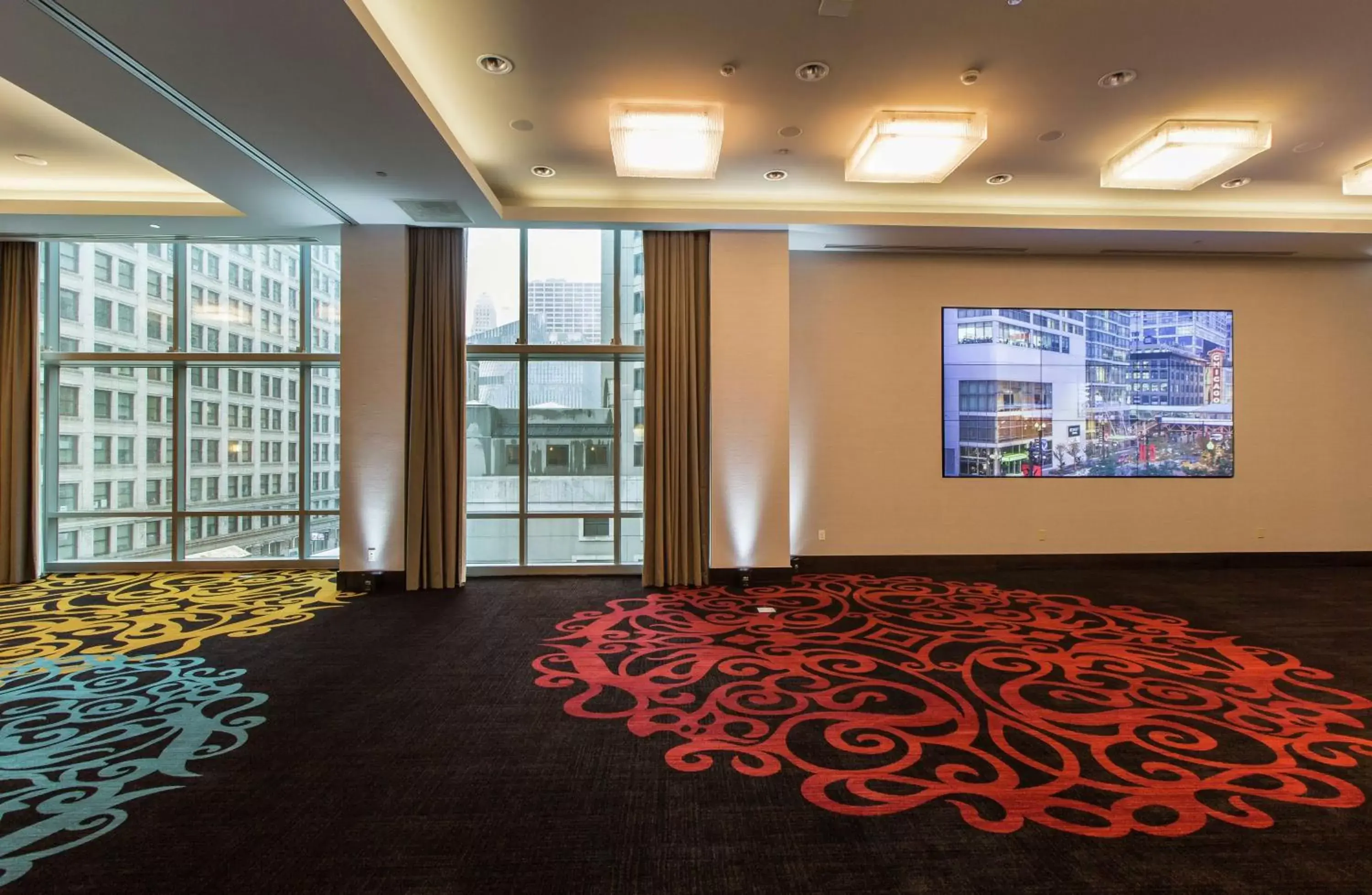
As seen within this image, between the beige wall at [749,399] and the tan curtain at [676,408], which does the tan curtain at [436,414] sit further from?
the beige wall at [749,399]

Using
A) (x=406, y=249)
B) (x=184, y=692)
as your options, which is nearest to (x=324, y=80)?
(x=406, y=249)

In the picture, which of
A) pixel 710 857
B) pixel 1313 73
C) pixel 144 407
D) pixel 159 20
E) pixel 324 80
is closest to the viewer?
pixel 710 857

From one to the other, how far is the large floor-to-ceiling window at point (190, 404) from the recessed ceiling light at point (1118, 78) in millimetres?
6974

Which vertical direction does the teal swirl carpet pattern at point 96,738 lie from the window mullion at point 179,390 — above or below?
below

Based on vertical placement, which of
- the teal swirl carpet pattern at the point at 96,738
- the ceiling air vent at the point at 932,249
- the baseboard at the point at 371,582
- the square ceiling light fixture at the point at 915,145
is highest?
the square ceiling light fixture at the point at 915,145

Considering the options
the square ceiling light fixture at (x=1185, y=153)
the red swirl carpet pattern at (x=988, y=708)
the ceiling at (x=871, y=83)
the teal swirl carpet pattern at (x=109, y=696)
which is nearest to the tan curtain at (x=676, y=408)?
the ceiling at (x=871, y=83)

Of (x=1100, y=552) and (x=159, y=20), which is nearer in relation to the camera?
(x=159, y=20)

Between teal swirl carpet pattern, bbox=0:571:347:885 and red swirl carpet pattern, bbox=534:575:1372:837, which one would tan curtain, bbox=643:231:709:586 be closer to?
red swirl carpet pattern, bbox=534:575:1372:837

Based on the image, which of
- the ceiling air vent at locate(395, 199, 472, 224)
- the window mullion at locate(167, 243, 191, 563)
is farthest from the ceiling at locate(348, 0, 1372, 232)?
the window mullion at locate(167, 243, 191, 563)

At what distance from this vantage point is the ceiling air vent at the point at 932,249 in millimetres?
6223

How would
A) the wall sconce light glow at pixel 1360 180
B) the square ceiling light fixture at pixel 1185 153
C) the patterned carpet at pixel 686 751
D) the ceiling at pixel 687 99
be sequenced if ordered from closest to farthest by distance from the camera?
the patterned carpet at pixel 686 751 → the ceiling at pixel 687 99 → the square ceiling light fixture at pixel 1185 153 → the wall sconce light glow at pixel 1360 180

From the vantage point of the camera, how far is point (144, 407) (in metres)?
6.41

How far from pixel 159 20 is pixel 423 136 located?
4.45 feet

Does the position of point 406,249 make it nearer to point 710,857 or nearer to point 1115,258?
point 710,857
